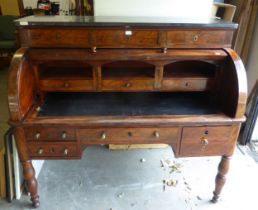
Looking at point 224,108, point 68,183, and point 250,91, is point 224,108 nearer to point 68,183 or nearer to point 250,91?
point 250,91

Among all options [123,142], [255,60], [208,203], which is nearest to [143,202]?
[208,203]

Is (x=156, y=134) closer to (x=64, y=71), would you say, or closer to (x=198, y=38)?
(x=198, y=38)

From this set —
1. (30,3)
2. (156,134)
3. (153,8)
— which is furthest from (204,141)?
(30,3)

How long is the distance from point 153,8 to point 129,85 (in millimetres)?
647

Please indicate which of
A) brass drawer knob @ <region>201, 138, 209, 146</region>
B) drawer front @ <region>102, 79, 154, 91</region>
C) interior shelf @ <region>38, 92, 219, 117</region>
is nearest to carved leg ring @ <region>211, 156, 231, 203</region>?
brass drawer knob @ <region>201, 138, 209, 146</region>

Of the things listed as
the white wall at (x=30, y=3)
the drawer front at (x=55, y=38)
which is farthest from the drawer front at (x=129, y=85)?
the white wall at (x=30, y=3)

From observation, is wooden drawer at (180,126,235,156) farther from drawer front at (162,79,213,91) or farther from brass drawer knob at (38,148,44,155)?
brass drawer knob at (38,148,44,155)

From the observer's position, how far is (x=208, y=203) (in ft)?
5.12

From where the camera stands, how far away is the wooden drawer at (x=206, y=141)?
50.1 inches

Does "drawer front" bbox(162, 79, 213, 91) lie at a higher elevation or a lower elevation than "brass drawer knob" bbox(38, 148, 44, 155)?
higher

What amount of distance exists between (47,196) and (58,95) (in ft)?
2.37

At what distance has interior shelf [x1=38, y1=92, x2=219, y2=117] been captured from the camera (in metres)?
1.30

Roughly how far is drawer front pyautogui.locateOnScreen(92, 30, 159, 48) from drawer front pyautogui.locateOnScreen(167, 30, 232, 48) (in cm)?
10

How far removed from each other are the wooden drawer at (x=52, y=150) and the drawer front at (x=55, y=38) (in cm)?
56
